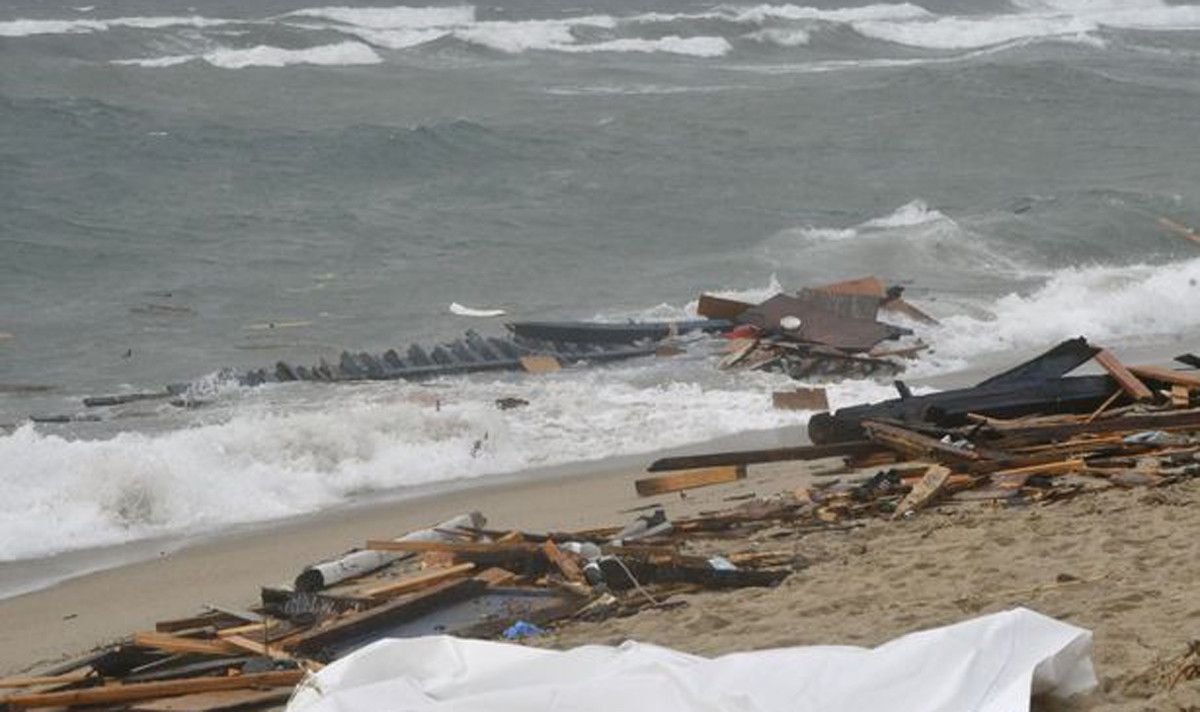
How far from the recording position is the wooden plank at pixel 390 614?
25.2ft

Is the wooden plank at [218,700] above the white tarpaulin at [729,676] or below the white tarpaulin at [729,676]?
below

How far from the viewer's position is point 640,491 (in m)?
11.0

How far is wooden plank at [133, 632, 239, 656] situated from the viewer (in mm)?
7551

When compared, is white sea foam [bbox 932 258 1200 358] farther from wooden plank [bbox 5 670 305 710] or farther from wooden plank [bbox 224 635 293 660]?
wooden plank [bbox 5 670 305 710]

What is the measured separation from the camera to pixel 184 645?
7613 millimetres

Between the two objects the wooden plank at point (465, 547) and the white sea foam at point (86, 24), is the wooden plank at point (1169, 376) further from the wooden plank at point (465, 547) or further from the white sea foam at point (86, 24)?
the white sea foam at point (86, 24)

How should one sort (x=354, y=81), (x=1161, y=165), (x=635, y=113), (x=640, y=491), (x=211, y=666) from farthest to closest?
(x=354, y=81)
(x=635, y=113)
(x=1161, y=165)
(x=640, y=491)
(x=211, y=666)

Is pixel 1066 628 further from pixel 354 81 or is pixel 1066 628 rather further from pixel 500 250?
pixel 354 81

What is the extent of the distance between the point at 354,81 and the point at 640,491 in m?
31.4

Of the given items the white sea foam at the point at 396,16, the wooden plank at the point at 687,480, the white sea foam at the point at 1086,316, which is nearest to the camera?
the wooden plank at the point at 687,480

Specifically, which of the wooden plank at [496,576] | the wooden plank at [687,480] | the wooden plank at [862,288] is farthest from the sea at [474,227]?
the wooden plank at [496,576]

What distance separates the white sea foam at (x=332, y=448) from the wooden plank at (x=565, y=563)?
12.7ft

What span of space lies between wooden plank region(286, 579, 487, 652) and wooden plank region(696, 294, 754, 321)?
979cm

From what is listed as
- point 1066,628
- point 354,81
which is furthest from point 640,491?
point 354,81
